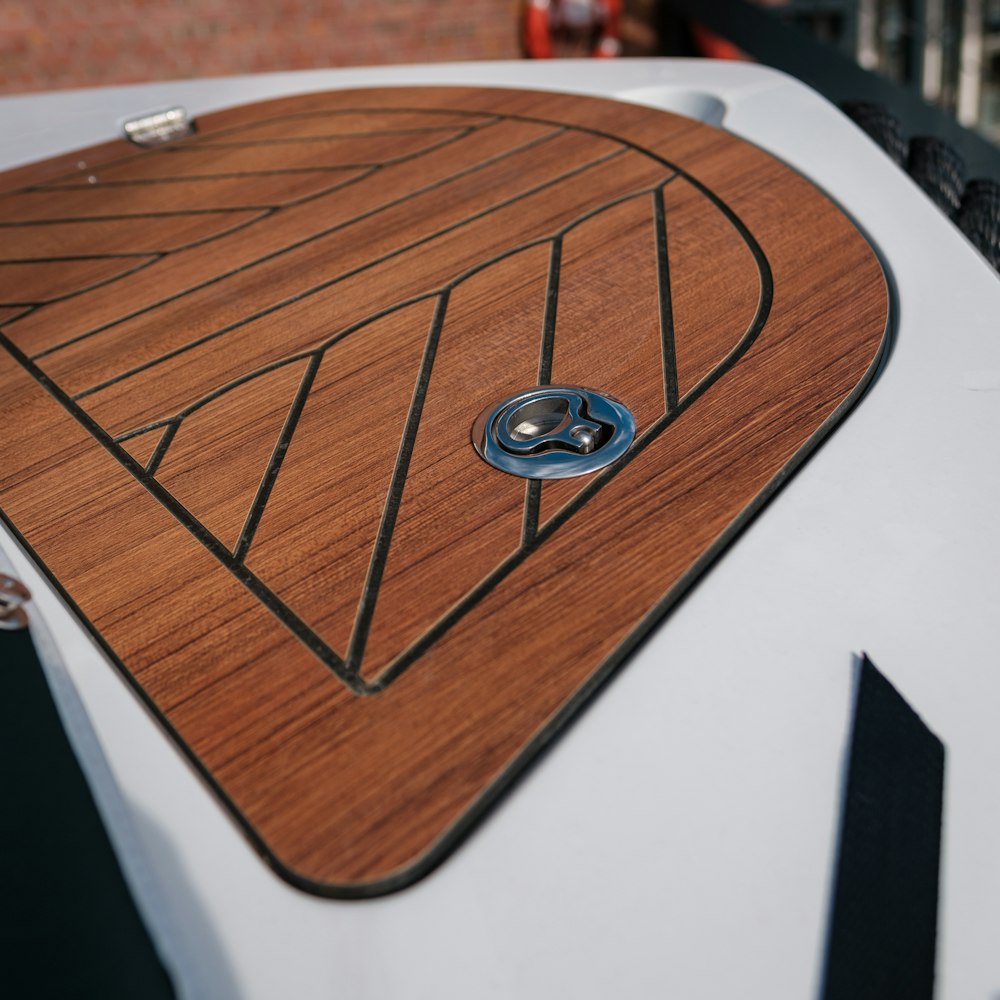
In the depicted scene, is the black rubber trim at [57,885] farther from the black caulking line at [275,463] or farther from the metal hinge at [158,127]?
the metal hinge at [158,127]

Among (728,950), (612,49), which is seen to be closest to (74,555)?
(728,950)

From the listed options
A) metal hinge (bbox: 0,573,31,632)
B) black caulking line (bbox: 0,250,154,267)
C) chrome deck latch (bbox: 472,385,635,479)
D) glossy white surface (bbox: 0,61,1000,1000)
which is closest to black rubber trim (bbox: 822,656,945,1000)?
glossy white surface (bbox: 0,61,1000,1000)

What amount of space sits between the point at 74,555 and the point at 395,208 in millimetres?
566

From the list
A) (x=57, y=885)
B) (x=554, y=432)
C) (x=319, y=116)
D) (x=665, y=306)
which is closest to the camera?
(x=57, y=885)

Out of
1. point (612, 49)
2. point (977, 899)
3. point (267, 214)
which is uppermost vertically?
point (267, 214)

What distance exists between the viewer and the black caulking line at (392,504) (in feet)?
1.82

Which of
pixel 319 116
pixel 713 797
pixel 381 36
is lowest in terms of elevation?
pixel 381 36

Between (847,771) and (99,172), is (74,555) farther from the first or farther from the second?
(99,172)

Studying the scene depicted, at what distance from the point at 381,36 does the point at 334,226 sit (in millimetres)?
3089

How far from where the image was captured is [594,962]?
42cm

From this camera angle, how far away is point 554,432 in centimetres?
68

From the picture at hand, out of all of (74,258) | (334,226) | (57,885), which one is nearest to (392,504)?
(57,885)

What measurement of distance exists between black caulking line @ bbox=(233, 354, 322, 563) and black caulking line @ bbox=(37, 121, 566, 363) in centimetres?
23

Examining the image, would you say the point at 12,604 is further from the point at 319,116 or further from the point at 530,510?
the point at 319,116
